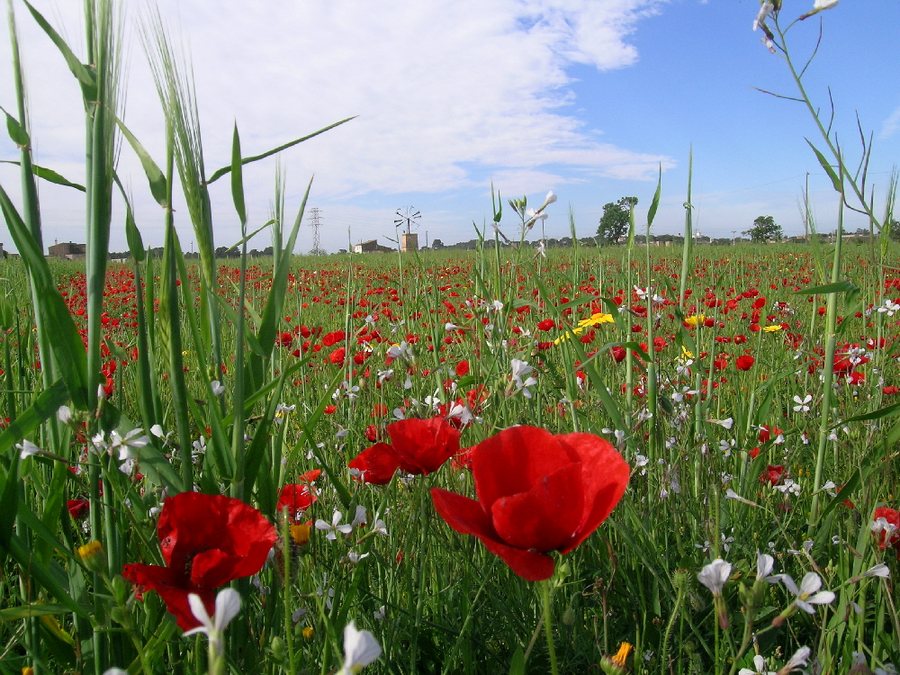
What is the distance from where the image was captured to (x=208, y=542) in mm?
682

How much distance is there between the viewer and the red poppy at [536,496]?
2.04ft

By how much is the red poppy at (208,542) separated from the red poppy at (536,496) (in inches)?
7.6

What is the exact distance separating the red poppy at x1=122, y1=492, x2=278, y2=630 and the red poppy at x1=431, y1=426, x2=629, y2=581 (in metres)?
0.19

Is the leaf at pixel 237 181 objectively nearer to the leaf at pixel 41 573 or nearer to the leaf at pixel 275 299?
the leaf at pixel 275 299

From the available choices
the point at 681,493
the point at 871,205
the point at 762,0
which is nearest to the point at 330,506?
the point at 681,493

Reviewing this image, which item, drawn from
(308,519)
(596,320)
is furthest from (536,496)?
(596,320)

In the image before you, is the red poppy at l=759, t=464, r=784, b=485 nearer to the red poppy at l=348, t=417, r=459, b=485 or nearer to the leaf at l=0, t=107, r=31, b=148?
the red poppy at l=348, t=417, r=459, b=485

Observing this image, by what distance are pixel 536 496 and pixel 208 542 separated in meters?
0.34

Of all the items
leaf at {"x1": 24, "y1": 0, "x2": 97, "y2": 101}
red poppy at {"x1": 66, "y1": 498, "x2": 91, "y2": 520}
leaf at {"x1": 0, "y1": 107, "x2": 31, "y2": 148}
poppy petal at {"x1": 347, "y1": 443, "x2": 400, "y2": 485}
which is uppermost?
leaf at {"x1": 24, "y1": 0, "x2": 97, "y2": 101}

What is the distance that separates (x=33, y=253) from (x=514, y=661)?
0.74m

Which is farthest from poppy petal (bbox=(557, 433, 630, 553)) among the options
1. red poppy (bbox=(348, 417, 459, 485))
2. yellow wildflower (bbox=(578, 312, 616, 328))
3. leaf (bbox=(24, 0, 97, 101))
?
yellow wildflower (bbox=(578, 312, 616, 328))

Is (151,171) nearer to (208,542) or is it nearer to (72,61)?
(72,61)

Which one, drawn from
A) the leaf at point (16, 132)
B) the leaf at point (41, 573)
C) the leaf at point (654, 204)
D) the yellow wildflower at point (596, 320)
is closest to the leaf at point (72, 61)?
the leaf at point (16, 132)

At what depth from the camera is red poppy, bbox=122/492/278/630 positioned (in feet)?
A: 2.14
